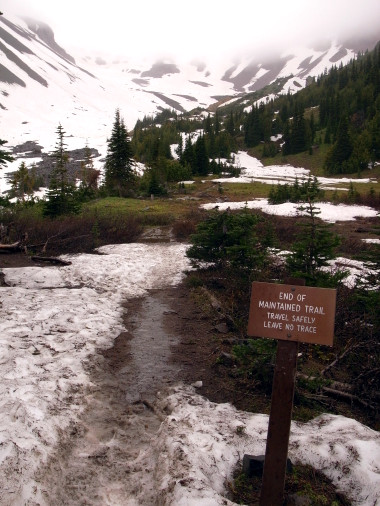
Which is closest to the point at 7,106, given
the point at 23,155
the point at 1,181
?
the point at 23,155

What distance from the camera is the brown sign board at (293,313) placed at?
3428 mm

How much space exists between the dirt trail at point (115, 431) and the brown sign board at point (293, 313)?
2215 mm

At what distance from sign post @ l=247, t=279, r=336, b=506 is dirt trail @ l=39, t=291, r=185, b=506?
1.31 metres

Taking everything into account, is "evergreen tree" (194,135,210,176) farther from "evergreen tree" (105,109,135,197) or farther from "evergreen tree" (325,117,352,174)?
"evergreen tree" (325,117,352,174)

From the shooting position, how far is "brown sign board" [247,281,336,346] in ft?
11.2

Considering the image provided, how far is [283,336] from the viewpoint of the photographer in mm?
3529

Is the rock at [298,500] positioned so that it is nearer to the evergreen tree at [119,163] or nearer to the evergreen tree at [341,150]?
the evergreen tree at [119,163]

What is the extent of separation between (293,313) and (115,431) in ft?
10.0

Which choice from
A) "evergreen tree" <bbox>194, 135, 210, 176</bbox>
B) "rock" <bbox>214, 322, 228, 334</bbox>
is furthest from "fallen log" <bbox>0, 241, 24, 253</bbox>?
"evergreen tree" <bbox>194, 135, 210, 176</bbox>

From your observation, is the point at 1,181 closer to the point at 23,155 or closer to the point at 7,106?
the point at 23,155

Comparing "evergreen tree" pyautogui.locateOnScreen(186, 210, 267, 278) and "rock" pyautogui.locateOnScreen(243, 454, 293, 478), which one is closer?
"rock" pyautogui.locateOnScreen(243, 454, 293, 478)

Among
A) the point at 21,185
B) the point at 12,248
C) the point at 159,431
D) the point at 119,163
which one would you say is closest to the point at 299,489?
the point at 159,431

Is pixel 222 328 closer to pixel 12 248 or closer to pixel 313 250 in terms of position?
pixel 313 250

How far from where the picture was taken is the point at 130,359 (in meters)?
7.15
